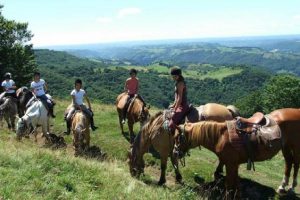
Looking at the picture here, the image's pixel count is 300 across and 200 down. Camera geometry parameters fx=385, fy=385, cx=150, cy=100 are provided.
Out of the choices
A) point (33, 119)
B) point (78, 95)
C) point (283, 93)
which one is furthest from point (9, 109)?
point (283, 93)

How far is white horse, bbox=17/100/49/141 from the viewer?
44.0 ft

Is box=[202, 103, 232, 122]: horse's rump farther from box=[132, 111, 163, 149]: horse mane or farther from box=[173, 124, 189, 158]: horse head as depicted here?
box=[173, 124, 189, 158]: horse head

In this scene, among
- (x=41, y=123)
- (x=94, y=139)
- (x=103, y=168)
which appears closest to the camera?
(x=103, y=168)

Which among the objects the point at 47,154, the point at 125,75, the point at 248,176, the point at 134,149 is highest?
the point at 47,154

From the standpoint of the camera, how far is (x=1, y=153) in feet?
28.1

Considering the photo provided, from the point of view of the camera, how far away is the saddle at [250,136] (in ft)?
31.9

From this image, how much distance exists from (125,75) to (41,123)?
558 ft

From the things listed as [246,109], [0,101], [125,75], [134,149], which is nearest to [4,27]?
[0,101]

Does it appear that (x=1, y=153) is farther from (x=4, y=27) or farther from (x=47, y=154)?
(x=4, y=27)

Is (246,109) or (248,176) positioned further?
(246,109)

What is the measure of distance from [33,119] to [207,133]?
22.9 feet

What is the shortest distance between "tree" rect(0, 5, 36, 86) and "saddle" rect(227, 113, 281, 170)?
35864mm

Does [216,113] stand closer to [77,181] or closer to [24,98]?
[77,181]

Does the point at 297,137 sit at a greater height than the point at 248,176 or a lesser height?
greater
